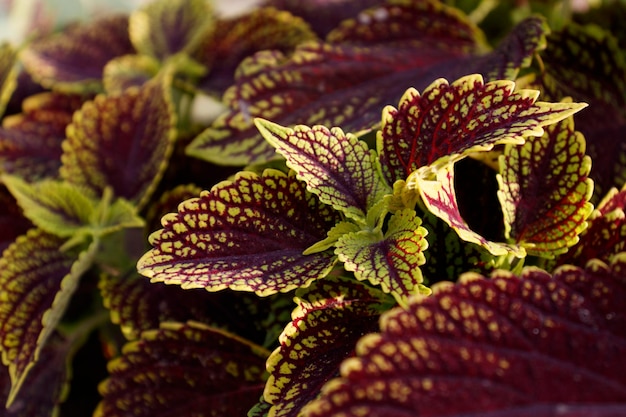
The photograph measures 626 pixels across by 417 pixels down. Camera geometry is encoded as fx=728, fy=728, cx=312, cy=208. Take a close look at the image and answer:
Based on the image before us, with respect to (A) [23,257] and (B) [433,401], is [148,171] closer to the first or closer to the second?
(A) [23,257]

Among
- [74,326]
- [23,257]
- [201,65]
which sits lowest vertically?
[74,326]

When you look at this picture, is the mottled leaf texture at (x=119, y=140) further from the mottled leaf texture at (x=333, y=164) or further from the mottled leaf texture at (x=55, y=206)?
the mottled leaf texture at (x=333, y=164)

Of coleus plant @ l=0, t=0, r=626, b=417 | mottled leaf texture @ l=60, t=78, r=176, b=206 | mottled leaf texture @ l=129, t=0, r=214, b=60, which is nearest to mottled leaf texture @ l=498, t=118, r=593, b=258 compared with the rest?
coleus plant @ l=0, t=0, r=626, b=417

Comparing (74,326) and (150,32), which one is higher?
(150,32)

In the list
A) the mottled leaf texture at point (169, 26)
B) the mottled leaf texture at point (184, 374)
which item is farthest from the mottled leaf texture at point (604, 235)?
the mottled leaf texture at point (169, 26)

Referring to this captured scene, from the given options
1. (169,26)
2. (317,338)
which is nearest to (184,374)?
(317,338)

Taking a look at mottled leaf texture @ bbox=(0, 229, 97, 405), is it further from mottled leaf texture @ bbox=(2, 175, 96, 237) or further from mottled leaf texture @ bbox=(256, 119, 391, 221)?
mottled leaf texture @ bbox=(256, 119, 391, 221)

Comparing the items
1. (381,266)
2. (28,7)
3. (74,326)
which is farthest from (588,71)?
(28,7)
